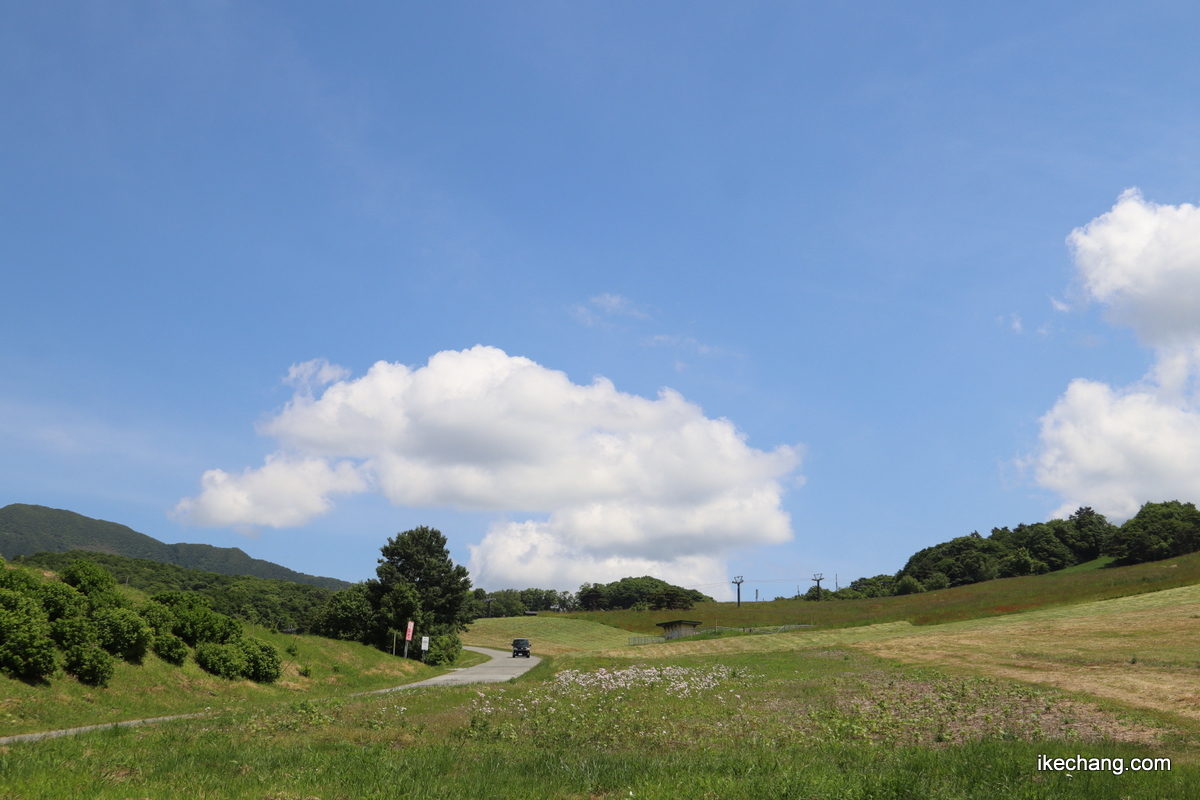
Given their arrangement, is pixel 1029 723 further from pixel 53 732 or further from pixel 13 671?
pixel 13 671

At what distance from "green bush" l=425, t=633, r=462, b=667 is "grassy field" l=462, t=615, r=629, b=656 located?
24154 millimetres

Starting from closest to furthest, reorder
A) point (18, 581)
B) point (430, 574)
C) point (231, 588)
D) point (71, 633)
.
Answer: point (71, 633)
point (18, 581)
point (430, 574)
point (231, 588)

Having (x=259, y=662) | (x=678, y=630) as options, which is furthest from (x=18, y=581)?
(x=678, y=630)

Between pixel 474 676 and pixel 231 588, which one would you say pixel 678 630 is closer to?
pixel 474 676

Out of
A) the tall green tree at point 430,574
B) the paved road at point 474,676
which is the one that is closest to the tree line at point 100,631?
the paved road at point 474,676

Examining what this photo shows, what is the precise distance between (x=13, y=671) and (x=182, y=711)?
492 cm

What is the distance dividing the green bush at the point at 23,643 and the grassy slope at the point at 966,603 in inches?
3354

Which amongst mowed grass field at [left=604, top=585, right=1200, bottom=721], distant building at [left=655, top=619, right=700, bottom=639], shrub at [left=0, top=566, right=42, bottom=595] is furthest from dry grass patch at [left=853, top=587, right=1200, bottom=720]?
shrub at [left=0, top=566, right=42, bottom=595]

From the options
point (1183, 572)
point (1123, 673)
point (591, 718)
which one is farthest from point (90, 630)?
point (1183, 572)

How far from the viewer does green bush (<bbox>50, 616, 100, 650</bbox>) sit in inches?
947

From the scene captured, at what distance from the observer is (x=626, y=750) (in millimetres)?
14180

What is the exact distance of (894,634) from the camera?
7494 cm

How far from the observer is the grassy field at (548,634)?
97438 millimetres

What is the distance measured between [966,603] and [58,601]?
106 m
